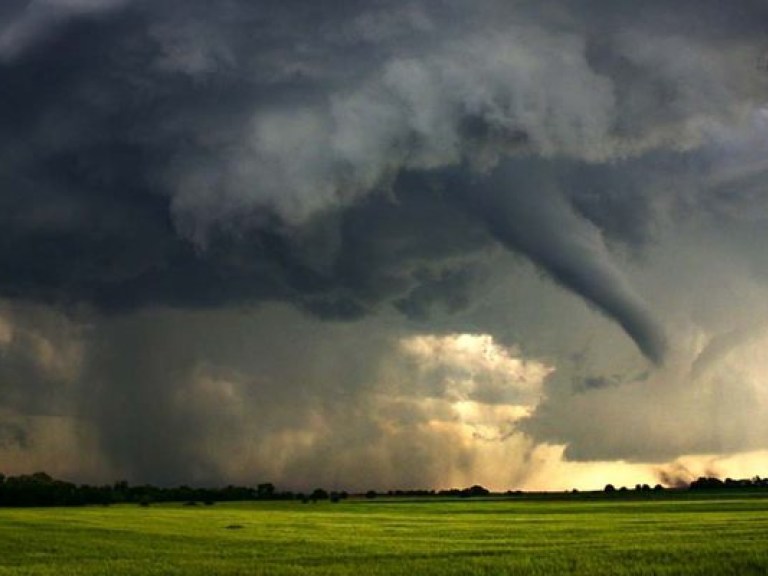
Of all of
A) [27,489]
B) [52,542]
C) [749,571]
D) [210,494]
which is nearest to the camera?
[749,571]

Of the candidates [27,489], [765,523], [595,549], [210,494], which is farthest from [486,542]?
[210,494]

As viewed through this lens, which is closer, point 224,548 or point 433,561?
point 433,561

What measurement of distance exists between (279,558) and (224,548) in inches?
288

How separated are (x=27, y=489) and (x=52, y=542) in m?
126

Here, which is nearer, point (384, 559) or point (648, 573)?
point (648, 573)

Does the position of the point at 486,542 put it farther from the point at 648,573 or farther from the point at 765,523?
the point at 765,523

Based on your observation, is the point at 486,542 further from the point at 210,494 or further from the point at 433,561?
the point at 210,494

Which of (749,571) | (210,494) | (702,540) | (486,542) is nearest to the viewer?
(749,571)

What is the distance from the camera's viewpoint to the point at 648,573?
98.6 ft

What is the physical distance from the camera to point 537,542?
46156 millimetres

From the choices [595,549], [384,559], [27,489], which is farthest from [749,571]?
[27,489]

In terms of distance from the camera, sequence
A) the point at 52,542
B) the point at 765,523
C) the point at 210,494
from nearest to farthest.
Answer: the point at 52,542 < the point at 765,523 < the point at 210,494

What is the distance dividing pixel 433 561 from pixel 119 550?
17907 mm

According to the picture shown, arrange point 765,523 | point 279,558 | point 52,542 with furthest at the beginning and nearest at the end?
1. point 765,523
2. point 52,542
3. point 279,558
